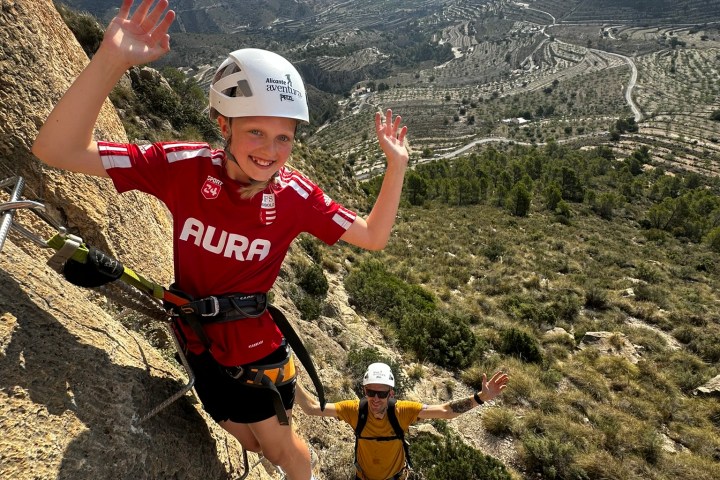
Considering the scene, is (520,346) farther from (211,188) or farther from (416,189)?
(416,189)

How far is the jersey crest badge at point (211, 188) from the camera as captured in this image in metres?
2.38

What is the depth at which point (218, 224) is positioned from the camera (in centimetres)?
239

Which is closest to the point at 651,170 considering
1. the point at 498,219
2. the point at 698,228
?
the point at 698,228

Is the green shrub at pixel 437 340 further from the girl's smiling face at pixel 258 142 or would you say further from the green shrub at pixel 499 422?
the girl's smiling face at pixel 258 142

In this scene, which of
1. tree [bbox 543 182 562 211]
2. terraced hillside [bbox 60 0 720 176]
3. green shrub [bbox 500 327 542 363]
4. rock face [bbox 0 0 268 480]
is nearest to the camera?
rock face [bbox 0 0 268 480]

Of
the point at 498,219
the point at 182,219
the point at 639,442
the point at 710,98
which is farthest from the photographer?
Answer: the point at 710,98

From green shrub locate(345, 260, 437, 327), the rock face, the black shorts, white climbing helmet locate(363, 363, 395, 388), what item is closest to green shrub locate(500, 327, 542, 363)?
green shrub locate(345, 260, 437, 327)

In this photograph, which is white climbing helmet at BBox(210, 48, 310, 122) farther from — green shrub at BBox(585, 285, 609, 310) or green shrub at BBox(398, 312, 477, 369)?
green shrub at BBox(585, 285, 609, 310)

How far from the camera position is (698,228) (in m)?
43.1

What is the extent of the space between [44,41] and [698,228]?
5469 centimetres

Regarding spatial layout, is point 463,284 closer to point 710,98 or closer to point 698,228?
point 698,228

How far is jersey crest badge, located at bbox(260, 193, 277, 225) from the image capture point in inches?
97.9

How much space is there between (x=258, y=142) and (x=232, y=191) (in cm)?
34

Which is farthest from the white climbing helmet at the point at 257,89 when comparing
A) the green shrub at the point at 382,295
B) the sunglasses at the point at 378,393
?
the green shrub at the point at 382,295
